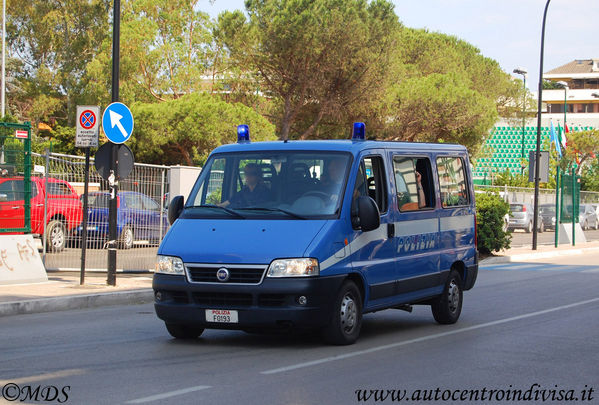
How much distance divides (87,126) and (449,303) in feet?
22.1


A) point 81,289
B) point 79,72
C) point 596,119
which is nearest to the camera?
point 81,289

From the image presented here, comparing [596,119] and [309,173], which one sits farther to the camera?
[596,119]

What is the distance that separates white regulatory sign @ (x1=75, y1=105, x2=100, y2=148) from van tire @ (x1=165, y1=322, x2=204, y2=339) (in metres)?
5.80

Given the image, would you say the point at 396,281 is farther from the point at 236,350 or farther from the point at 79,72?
the point at 79,72

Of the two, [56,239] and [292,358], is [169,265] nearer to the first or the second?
[292,358]

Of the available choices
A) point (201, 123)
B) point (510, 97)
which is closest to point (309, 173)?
point (201, 123)

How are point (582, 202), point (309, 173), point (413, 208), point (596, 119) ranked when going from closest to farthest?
point (309, 173) < point (413, 208) < point (582, 202) < point (596, 119)

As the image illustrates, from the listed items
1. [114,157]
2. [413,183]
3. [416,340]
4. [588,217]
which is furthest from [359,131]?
[588,217]

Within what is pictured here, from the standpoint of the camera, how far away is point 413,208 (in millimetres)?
10859

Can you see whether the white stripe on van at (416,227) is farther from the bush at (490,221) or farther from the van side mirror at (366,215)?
the bush at (490,221)

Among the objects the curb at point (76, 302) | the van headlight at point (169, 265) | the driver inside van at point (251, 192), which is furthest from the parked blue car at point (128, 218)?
the van headlight at point (169, 265)

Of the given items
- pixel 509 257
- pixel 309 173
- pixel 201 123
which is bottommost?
pixel 509 257

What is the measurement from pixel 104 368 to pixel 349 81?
35.2m

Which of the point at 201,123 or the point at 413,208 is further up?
the point at 201,123
